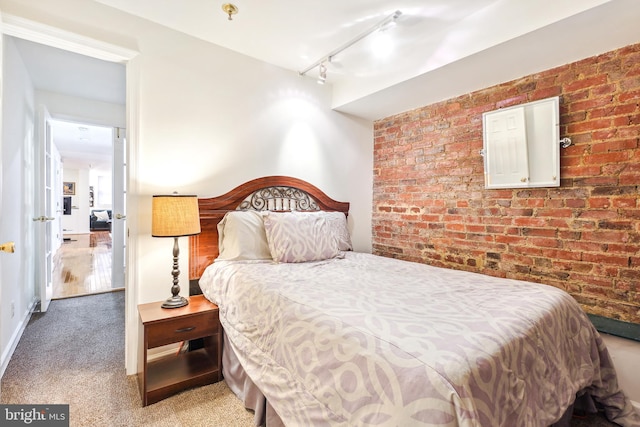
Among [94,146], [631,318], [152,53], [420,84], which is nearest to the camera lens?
[631,318]

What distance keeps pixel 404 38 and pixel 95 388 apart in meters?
3.24

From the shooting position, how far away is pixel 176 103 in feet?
7.72

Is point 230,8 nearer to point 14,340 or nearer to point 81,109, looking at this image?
point 81,109

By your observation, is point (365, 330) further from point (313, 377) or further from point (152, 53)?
point (152, 53)

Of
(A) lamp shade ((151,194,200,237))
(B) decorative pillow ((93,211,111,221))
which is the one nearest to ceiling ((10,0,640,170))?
(A) lamp shade ((151,194,200,237))

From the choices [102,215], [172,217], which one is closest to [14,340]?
[172,217]

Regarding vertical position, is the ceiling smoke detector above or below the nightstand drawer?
above

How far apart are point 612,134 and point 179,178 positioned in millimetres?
2974

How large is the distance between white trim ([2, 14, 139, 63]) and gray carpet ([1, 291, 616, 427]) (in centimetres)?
218

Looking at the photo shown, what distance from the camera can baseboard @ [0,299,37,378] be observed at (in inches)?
84.6

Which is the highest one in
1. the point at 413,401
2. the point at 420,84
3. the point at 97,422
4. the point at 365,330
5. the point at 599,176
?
the point at 420,84

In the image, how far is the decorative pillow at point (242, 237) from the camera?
233cm

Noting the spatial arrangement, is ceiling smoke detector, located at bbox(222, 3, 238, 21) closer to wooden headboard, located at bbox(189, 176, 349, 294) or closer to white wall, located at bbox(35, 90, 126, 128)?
wooden headboard, located at bbox(189, 176, 349, 294)

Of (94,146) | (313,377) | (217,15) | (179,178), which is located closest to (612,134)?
(313,377)
